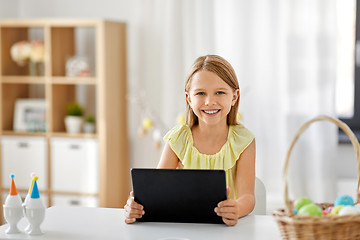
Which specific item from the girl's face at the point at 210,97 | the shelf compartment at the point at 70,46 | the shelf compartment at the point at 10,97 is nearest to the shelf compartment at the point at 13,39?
the shelf compartment at the point at 10,97

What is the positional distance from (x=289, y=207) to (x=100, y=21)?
2.52 meters

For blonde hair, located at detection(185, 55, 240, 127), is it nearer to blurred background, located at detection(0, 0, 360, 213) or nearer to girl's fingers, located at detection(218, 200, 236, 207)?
girl's fingers, located at detection(218, 200, 236, 207)

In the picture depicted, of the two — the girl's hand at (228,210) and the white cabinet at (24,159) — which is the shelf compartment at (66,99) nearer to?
the white cabinet at (24,159)

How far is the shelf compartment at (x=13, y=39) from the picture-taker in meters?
4.11

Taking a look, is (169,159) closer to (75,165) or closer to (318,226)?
(318,226)

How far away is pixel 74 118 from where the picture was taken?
13.3ft

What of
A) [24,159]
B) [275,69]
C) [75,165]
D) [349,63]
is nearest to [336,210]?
[275,69]

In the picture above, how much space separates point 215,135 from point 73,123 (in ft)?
6.94

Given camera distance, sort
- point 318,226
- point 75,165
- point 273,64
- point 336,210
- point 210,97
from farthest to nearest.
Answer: point 75,165
point 273,64
point 210,97
point 336,210
point 318,226

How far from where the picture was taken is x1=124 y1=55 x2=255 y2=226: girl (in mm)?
1995

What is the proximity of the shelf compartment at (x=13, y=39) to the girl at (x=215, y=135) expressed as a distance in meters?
2.31

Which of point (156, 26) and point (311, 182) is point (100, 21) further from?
point (311, 182)

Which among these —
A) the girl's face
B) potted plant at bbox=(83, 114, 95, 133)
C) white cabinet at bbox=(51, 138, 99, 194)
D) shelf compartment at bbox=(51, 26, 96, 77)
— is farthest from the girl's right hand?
shelf compartment at bbox=(51, 26, 96, 77)

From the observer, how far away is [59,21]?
3922 mm
